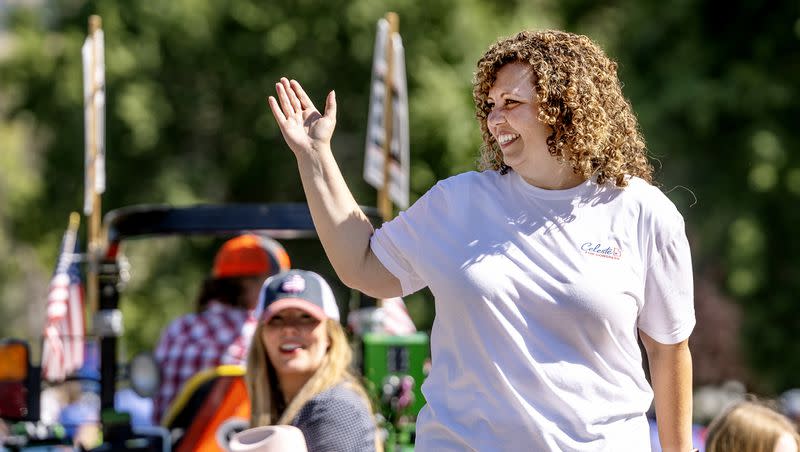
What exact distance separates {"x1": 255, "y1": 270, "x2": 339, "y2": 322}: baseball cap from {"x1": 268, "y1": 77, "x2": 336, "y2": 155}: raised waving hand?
52.2 inches

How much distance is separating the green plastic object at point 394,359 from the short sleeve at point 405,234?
8.04ft

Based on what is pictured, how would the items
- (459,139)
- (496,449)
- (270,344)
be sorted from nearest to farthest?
(496,449), (270,344), (459,139)

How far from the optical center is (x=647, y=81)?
16297mm

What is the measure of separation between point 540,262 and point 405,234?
0.27m

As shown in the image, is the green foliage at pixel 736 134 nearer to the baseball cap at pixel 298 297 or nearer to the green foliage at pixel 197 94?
the green foliage at pixel 197 94

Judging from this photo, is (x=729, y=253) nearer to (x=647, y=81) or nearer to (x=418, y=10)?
(x=647, y=81)

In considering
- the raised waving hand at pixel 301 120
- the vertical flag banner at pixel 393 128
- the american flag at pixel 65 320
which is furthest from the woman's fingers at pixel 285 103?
the vertical flag banner at pixel 393 128

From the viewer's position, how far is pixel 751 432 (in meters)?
3.69

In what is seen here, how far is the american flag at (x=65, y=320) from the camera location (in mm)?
6289

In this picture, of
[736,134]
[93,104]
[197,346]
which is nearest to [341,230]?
[197,346]

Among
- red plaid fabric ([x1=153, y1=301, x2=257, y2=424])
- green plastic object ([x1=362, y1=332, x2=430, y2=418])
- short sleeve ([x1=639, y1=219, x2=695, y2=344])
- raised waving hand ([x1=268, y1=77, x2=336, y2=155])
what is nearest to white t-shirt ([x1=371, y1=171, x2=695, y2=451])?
short sleeve ([x1=639, y1=219, x2=695, y2=344])

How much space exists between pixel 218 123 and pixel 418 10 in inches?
132

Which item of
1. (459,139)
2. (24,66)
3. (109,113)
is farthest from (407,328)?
(24,66)

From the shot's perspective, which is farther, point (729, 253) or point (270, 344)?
point (729, 253)
